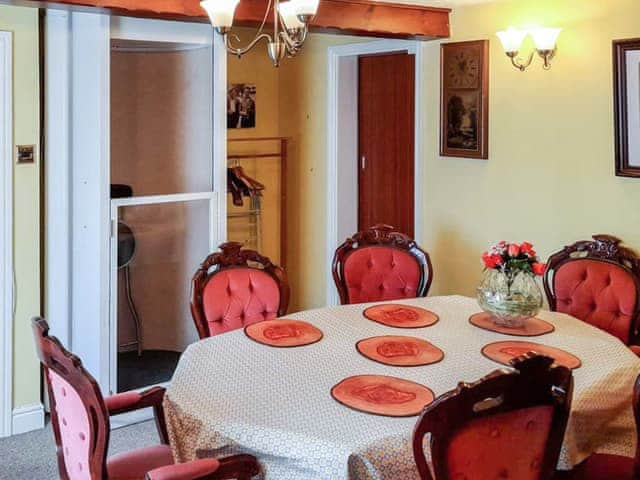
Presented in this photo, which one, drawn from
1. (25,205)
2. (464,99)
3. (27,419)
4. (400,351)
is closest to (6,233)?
(25,205)

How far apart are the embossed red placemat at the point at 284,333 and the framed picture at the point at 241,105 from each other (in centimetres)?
245

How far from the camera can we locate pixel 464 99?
4.41 meters

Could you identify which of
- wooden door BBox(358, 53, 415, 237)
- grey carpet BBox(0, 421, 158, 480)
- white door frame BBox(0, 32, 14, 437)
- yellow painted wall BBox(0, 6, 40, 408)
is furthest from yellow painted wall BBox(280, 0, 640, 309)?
white door frame BBox(0, 32, 14, 437)

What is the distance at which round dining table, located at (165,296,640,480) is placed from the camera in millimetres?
2191

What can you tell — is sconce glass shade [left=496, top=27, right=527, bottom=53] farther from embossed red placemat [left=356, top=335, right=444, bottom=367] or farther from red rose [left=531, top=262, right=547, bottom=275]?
embossed red placemat [left=356, top=335, right=444, bottom=367]

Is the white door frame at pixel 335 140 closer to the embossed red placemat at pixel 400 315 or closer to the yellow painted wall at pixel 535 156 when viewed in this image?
the yellow painted wall at pixel 535 156

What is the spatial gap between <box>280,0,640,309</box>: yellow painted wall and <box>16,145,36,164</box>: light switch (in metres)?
2.13

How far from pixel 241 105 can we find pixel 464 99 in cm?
167

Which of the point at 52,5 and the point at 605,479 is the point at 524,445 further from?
the point at 52,5

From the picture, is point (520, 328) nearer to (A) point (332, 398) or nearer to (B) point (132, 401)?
(A) point (332, 398)

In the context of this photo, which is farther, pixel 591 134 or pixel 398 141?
pixel 398 141

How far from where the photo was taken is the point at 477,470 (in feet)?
6.93

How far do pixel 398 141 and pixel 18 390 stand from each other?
2.76m

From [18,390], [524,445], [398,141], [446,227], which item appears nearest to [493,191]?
[446,227]
